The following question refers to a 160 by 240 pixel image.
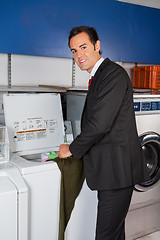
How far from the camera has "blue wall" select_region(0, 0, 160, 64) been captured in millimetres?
2770

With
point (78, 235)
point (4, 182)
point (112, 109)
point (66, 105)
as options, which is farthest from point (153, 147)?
point (4, 182)

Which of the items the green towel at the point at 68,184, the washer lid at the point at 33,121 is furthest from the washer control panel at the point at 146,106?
the green towel at the point at 68,184

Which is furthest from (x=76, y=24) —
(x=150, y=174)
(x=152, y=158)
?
(x=150, y=174)

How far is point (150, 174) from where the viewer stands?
118 inches

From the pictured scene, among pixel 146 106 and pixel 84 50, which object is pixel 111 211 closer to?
pixel 84 50

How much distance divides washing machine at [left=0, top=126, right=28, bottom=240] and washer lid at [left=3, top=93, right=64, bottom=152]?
1.58ft

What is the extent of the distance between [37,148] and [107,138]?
0.87 metres

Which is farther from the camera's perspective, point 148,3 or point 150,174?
point 148,3

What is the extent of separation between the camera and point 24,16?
9.18 ft

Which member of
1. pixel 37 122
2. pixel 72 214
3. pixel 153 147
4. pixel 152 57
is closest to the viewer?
pixel 72 214

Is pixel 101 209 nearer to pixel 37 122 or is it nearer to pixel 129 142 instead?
pixel 129 142

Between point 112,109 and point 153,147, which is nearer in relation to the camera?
point 112,109

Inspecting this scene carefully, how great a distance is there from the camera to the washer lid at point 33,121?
239cm

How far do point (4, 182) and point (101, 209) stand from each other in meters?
0.68
